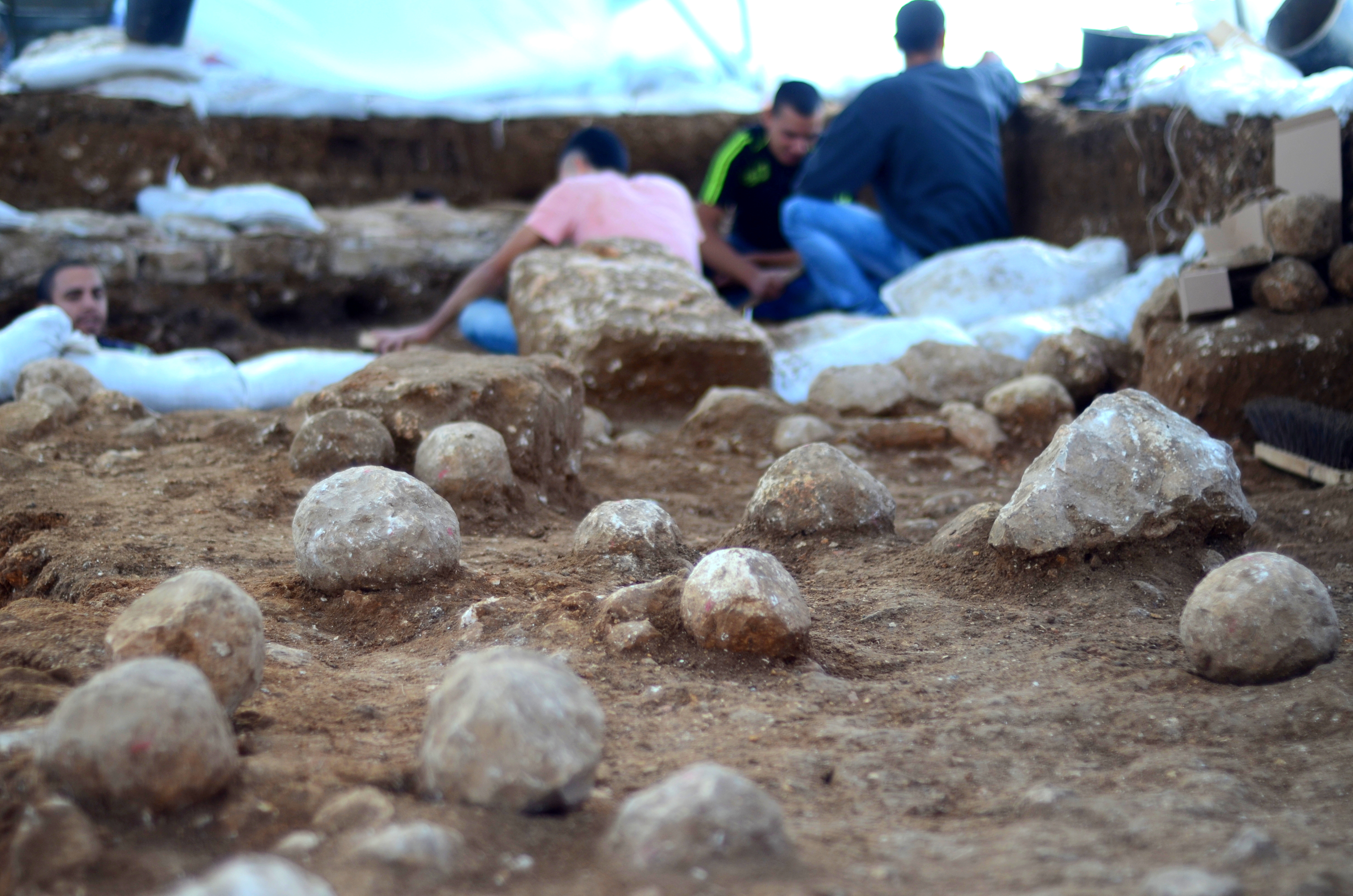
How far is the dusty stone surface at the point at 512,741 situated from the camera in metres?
1.08

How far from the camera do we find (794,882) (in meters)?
0.97

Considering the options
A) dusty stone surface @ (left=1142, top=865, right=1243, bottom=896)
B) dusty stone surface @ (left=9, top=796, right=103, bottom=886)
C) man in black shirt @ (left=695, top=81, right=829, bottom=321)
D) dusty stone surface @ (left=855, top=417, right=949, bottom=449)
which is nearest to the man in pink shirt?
man in black shirt @ (left=695, top=81, right=829, bottom=321)

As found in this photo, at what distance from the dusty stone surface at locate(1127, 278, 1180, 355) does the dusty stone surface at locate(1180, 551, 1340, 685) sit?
215cm

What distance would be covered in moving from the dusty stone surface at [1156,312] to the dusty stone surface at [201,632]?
318 centimetres

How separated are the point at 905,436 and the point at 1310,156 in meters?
1.64

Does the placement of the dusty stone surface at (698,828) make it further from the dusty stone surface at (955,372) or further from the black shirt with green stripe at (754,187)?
the black shirt with green stripe at (754,187)

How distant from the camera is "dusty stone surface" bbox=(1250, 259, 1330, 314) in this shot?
3229mm

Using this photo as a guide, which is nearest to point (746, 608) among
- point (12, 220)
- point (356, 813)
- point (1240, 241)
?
point (356, 813)

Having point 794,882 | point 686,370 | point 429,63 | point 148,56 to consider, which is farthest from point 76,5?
point 794,882

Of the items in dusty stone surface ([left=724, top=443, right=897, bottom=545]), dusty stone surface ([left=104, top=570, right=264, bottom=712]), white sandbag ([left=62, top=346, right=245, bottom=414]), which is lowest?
white sandbag ([left=62, top=346, right=245, bottom=414])

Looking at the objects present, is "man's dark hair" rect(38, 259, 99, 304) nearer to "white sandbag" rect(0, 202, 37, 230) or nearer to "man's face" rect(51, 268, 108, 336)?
"man's face" rect(51, 268, 108, 336)

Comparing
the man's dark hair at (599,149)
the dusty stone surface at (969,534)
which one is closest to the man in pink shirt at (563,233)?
the man's dark hair at (599,149)

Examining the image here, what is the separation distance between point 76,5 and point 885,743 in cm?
808

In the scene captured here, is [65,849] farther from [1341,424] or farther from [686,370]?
[686,370]
